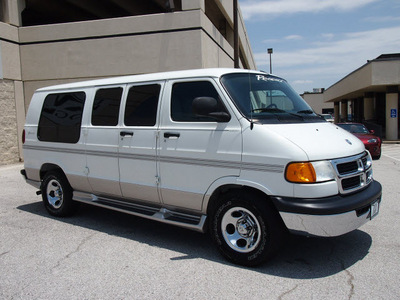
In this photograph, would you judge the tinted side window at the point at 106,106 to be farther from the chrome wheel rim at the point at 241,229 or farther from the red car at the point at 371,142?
the red car at the point at 371,142

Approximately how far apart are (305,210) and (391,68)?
21.7 metres

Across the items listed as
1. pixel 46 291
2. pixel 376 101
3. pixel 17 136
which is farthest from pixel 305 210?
pixel 376 101

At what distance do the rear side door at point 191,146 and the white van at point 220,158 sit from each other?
0.5 inches

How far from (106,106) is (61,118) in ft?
3.56

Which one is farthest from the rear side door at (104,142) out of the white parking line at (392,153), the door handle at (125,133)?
the white parking line at (392,153)

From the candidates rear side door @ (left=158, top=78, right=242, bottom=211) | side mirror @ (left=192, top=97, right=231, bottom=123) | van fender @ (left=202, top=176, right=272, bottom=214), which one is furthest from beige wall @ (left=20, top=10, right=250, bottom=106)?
van fender @ (left=202, top=176, right=272, bottom=214)

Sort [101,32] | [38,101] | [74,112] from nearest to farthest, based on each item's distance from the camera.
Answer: [74,112] → [38,101] → [101,32]

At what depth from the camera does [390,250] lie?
4.47 meters

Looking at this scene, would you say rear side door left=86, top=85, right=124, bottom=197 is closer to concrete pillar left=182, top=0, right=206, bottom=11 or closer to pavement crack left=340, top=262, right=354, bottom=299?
pavement crack left=340, top=262, right=354, bottom=299

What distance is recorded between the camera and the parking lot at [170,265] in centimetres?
354

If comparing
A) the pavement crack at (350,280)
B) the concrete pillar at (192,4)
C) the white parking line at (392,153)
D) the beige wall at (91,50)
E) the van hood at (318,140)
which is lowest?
the white parking line at (392,153)

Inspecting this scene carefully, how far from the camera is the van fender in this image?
A: 154 inches

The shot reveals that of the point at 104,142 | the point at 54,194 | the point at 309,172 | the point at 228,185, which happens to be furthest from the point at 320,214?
the point at 54,194

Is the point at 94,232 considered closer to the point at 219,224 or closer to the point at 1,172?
the point at 219,224
